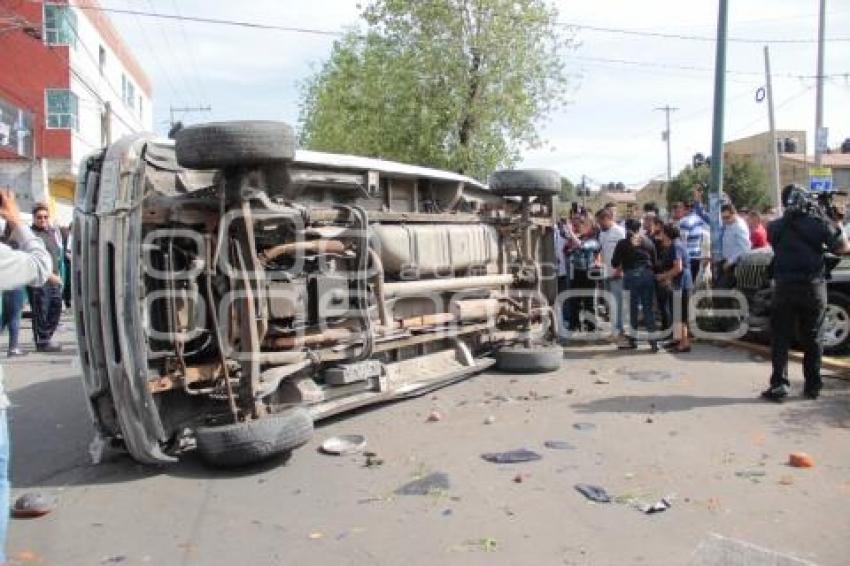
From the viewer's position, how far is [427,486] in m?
4.98

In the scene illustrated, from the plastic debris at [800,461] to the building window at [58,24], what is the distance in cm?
3492

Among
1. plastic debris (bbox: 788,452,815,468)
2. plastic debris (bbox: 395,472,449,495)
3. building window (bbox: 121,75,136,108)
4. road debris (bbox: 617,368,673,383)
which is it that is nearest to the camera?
plastic debris (bbox: 395,472,449,495)

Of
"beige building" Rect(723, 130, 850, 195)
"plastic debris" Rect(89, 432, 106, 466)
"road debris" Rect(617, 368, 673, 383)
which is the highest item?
"beige building" Rect(723, 130, 850, 195)

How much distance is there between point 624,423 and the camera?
645 centimetres

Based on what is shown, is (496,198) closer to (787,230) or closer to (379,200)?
(379,200)

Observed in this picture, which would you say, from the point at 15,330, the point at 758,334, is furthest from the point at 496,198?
the point at 15,330

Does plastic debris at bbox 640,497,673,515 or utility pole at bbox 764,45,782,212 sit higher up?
utility pole at bbox 764,45,782,212

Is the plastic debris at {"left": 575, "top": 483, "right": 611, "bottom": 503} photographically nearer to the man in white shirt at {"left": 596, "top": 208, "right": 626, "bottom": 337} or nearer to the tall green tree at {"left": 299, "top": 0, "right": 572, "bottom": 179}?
the man in white shirt at {"left": 596, "top": 208, "right": 626, "bottom": 337}

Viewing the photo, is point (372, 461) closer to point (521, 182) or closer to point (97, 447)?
point (97, 447)

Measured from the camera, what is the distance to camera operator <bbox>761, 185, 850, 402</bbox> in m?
7.11

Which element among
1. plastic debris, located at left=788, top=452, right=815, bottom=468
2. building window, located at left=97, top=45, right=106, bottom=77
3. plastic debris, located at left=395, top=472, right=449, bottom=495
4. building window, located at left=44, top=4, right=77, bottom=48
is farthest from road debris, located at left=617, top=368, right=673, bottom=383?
building window, located at left=97, top=45, right=106, bottom=77

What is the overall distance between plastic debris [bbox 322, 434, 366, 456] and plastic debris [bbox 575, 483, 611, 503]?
163 centimetres

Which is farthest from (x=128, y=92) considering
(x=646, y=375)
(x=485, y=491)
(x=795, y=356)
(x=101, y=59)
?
(x=485, y=491)

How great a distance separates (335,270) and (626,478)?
278 cm
